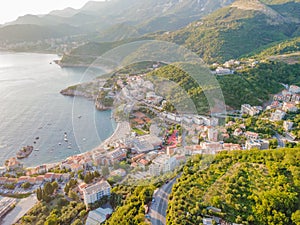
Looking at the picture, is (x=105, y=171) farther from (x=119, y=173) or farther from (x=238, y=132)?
(x=238, y=132)

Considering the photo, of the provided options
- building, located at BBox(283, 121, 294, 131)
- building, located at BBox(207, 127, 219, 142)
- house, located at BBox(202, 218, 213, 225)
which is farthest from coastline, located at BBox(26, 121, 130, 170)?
building, located at BBox(283, 121, 294, 131)

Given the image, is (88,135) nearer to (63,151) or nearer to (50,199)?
(63,151)

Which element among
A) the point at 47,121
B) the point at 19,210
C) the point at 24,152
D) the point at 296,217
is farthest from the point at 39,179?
the point at 296,217

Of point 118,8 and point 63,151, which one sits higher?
point 118,8

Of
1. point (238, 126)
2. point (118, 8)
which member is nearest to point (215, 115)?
point (238, 126)

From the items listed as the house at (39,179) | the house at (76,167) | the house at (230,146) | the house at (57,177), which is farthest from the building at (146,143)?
the house at (39,179)

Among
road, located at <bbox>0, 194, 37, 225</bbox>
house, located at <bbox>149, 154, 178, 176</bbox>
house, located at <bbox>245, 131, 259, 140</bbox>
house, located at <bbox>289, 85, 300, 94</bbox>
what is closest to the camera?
road, located at <bbox>0, 194, 37, 225</bbox>

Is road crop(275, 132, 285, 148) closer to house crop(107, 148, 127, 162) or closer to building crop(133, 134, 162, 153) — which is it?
building crop(133, 134, 162, 153)
